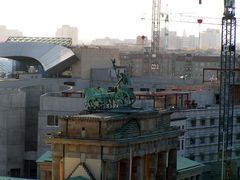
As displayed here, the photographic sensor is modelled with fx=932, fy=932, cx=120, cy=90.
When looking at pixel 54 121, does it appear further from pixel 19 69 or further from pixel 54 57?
pixel 19 69

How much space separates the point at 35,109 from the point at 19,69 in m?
57.7

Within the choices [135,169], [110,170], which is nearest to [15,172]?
[135,169]

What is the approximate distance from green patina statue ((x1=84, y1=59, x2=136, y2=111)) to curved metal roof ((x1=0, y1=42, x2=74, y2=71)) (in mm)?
74487

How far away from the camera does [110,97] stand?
61219 millimetres

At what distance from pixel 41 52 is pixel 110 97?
81.8m

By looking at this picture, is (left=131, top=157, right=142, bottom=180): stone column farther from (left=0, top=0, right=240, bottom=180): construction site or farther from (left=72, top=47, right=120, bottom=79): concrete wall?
(left=72, top=47, right=120, bottom=79): concrete wall

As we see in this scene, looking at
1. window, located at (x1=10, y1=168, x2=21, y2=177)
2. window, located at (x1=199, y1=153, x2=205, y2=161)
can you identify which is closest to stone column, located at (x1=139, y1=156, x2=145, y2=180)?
window, located at (x1=10, y1=168, x2=21, y2=177)

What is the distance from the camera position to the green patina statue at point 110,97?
199 ft

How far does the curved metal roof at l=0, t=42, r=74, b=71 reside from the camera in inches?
5413

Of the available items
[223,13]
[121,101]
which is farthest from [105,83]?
[121,101]

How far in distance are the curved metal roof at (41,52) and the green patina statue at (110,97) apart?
7449 cm

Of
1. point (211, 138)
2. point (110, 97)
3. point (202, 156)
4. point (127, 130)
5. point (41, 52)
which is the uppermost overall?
point (41, 52)

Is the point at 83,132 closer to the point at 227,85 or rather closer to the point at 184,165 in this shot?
the point at 184,165

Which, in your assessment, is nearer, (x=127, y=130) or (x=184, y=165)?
(x=127, y=130)
